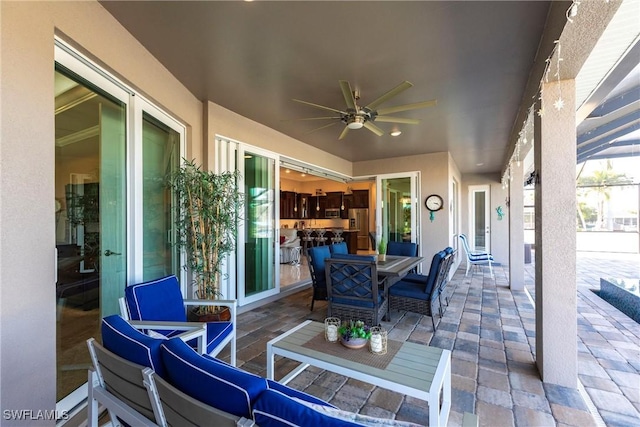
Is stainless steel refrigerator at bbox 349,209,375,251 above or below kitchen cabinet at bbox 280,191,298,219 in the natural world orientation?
below

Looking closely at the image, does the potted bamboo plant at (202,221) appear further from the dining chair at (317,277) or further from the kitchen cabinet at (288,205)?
the kitchen cabinet at (288,205)

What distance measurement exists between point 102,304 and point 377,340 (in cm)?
214

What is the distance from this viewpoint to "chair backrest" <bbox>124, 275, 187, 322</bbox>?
2.12m

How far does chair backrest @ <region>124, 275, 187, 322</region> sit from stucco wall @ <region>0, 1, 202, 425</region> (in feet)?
1.79

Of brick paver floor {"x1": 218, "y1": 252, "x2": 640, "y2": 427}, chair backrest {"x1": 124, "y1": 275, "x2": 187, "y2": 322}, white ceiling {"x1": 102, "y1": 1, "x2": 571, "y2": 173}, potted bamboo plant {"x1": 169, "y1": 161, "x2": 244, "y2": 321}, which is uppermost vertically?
white ceiling {"x1": 102, "y1": 1, "x2": 571, "y2": 173}

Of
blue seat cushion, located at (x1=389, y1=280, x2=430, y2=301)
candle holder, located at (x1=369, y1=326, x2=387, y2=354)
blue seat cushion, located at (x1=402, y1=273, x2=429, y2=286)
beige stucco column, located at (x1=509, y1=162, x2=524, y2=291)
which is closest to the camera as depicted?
candle holder, located at (x1=369, y1=326, x2=387, y2=354)

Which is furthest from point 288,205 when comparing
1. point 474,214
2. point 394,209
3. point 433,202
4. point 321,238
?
point 474,214

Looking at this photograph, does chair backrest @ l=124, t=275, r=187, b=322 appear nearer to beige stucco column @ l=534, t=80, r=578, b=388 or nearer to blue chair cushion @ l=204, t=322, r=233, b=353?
blue chair cushion @ l=204, t=322, r=233, b=353

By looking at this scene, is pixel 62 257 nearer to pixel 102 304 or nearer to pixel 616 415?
pixel 102 304

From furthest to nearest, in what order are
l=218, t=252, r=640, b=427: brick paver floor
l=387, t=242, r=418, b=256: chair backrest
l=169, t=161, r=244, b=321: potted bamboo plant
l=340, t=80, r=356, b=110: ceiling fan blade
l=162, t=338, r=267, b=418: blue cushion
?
1. l=387, t=242, r=418, b=256: chair backrest
2. l=169, t=161, r=244, b=321: potted bamboo plant
3. l=340, t=80, r=356, b=110: ceiling fan blade
4. l=218, t=252, r=640, b=427: brick paver floor
5. l=162, t=338, r=267, b=418: blue cushion

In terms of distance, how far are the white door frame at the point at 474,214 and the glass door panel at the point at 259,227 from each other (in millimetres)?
6994

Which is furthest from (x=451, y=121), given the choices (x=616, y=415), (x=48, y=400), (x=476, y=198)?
(x=476, y=198)

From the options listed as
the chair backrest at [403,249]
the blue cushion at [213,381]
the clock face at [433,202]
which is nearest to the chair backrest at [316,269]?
the chair backrest at [403,249]

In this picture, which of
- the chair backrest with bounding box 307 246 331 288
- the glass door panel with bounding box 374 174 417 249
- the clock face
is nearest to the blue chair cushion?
the chair backrest with bounding box 307 246 331 288
